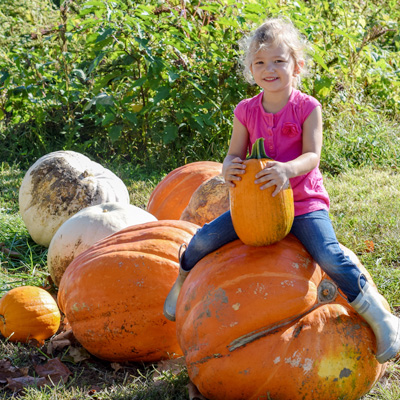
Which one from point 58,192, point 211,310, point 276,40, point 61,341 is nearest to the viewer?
point 211,310

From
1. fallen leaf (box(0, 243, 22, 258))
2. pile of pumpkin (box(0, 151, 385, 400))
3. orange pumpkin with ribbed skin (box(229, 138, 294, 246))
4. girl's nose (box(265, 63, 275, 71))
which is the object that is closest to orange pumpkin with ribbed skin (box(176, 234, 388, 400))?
pile of pumpkin (box(0, 151, 385, 400))

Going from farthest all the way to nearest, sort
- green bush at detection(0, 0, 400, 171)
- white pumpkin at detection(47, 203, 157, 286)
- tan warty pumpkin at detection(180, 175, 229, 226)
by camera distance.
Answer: green bush at detection(0, 0, 400, 171) < tan warty pumpkin at detection(180, 175, 229, 226) < white pumpkin at detection(47, 203, 157, 286)

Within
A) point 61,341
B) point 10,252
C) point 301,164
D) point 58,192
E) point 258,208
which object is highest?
point 301,164

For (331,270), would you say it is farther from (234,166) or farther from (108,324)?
(108,324)

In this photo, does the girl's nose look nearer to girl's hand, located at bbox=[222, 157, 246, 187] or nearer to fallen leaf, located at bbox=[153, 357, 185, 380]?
girl's hand, located at bbox=[222, 157, 246, 187]

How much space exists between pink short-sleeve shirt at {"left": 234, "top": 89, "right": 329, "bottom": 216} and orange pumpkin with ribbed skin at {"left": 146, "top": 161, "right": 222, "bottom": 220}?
1472mm

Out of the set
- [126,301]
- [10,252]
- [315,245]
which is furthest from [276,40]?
[10,252]

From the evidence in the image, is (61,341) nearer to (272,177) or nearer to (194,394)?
(194,394)

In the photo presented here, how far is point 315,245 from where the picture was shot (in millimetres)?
2463

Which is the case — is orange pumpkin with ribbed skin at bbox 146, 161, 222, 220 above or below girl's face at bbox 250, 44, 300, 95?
below

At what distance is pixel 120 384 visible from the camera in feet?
8.90

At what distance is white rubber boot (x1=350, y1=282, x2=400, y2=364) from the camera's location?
2336mm

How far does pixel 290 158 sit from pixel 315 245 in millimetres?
469

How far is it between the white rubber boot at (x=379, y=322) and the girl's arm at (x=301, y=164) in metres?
0.57
